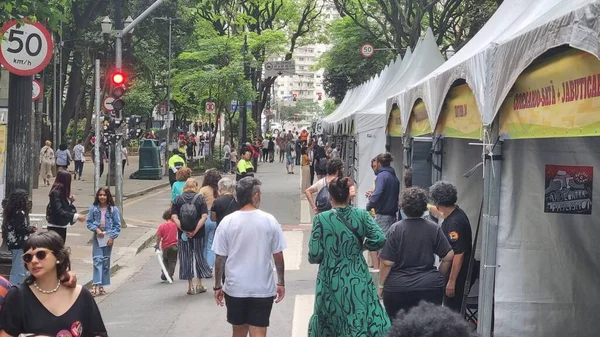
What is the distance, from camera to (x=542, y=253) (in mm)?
6551

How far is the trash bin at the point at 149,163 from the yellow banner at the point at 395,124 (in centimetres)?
A: 2196

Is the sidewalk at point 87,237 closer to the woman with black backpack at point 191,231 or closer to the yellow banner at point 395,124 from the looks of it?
the woman with black backpack at point 191,231

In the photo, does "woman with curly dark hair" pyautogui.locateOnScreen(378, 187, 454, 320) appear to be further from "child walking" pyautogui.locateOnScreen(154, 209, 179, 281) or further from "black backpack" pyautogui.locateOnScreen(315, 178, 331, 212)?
"black backpack" pyautogui.locateOnScreen(315, 178, 331, 212)

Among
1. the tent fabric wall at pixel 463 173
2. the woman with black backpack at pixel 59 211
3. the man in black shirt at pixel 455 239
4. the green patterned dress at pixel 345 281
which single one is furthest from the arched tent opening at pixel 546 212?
the woman with black backpack at pixel 59 211

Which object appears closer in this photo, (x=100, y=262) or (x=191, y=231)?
(x=191, y=231)

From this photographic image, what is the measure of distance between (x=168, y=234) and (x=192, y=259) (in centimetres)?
82

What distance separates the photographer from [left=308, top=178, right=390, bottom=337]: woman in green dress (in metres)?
5.80

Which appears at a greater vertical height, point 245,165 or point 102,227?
point 245,165

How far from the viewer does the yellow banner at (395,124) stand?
1304 cm

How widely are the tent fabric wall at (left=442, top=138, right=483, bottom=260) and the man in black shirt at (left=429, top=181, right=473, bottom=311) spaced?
2.29 meters

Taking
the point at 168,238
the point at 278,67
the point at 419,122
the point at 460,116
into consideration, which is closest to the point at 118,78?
the point at 168,238

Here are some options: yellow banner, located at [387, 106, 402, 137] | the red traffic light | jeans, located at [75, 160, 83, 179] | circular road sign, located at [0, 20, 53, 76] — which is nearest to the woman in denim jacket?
circular road sign, located at [0, 20, 53, 76]

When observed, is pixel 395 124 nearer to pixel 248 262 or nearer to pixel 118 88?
pixel 248 262

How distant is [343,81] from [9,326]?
1988 inches
